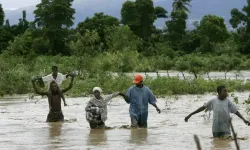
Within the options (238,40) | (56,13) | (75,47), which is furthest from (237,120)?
(56,13)

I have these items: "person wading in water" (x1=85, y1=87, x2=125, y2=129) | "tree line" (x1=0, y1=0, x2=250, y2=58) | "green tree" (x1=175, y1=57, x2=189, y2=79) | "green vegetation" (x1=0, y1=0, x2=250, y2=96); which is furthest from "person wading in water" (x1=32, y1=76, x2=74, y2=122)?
"tree line" (x1=0, y1=0, x2=250, y2=58)

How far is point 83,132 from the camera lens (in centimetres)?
1203

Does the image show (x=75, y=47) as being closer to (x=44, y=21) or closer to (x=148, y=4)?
(x=44, y=21)

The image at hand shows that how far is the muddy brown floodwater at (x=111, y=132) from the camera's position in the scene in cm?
1009

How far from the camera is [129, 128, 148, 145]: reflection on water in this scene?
416 inches

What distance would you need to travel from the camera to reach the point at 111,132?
1193cm

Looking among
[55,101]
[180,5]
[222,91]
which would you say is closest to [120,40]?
[180,5]

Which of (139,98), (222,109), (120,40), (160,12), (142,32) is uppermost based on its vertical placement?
(160,12)

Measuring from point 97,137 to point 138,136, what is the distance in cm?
75

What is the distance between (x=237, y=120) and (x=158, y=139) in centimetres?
400

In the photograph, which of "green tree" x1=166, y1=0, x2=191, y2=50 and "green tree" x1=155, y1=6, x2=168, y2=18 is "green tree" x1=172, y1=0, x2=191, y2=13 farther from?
"green tree" x1=166, y1=0, x2=191, y2=50

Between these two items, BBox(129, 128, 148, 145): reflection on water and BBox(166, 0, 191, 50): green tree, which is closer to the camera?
BBox(129, 128, 148, 145): reflection on water

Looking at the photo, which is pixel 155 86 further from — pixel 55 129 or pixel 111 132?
pixel 111 132

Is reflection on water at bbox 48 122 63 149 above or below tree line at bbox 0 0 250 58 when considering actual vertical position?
below
